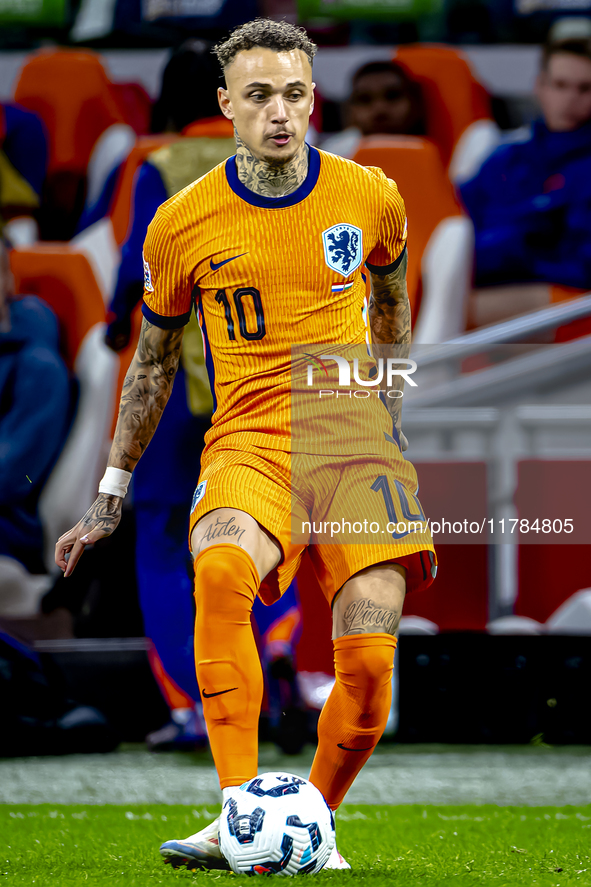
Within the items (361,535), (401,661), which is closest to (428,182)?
(401,661)

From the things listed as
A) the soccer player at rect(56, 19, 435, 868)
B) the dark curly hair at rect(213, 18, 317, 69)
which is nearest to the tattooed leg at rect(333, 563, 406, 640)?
the soccer player at rect(56, 19, 435, 868)

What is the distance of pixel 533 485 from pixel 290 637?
1.11 metres

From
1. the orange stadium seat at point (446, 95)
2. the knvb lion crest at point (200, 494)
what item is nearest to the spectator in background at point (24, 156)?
the orange stadium seat at point (446, 95)

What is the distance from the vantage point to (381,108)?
5.86m

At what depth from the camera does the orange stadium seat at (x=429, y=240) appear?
5.18 metres

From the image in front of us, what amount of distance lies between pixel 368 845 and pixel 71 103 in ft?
16.1

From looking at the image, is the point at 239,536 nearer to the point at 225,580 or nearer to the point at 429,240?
the point at 225,580

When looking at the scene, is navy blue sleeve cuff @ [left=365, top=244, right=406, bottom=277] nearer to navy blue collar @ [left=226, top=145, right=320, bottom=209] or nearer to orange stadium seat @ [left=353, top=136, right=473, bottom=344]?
navy blue collar @ [left=226, top=145, right=320, bottom=209]

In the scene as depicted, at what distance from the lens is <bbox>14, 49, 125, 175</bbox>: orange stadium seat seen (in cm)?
634

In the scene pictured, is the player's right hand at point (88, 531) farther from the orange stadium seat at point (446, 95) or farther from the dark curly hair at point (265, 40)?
the orange stadium seat at point (446, 95)

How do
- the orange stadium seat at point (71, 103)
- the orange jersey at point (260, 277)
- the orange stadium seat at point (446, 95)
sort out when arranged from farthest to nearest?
the orange stadium seat at point (71, 103), the orange stadium seat at point (446, 95), the orange jersey at point (260, 277)

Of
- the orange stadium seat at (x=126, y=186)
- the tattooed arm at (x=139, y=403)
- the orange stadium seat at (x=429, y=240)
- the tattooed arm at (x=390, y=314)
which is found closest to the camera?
the tattooed arm at (x=139, y=403)

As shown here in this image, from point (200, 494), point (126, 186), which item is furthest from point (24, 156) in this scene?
point (200, 494)

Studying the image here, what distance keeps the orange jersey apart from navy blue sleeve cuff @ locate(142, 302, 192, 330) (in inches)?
0.6
